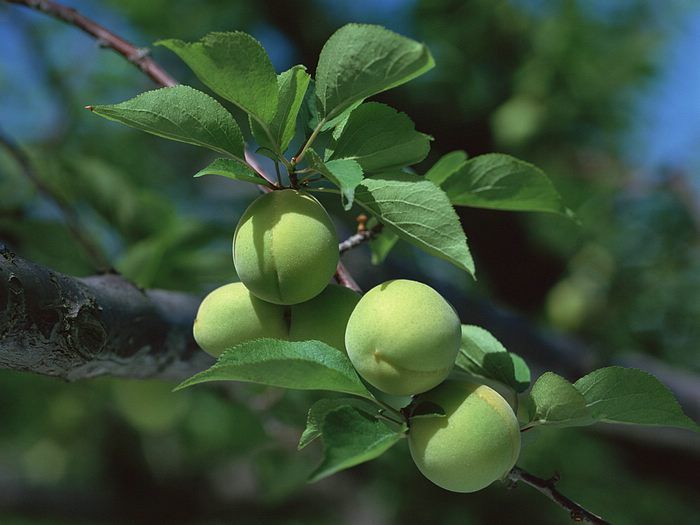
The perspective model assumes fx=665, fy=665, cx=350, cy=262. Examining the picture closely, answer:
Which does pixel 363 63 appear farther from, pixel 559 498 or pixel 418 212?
pixel 559 498

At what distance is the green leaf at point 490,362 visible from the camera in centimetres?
58

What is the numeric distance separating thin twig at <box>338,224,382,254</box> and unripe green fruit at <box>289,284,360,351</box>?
4.5 inches

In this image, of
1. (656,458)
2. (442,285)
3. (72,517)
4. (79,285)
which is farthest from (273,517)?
(79,285)

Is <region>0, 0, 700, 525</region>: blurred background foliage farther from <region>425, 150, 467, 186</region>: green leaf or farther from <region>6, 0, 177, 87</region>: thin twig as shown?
<region>425, 150, 467, 186</region>: green leaf

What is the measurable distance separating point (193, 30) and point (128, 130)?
17.1 inches

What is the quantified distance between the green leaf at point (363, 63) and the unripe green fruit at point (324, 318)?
16cm

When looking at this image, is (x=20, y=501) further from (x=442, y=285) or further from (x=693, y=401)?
(x=693, y=401)

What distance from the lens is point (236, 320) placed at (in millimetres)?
542

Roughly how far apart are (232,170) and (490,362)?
28 cm

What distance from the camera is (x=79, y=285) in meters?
0.58

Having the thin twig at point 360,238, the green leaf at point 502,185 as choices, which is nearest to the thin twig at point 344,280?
the thin twig at point 360,238

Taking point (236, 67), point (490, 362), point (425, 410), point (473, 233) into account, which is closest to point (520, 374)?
point (490, 362)

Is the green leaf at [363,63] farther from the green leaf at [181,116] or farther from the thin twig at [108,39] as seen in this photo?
the thin twig at [108,39]

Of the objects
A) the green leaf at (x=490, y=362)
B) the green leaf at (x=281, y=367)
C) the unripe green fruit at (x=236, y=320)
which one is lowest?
the green leaf at (x=490, y=362)
